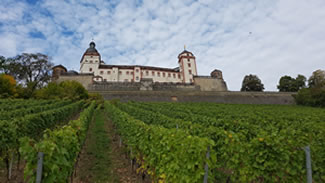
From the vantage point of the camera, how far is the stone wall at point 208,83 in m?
48.3

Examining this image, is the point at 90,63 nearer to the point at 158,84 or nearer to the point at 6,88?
the point at 158,84

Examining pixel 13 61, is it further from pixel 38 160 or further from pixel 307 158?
pixel 307 158

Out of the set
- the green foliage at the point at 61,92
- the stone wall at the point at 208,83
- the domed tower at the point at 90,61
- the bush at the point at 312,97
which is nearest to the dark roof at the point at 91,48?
the domed tower at the point at 90,61

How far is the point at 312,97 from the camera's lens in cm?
2867

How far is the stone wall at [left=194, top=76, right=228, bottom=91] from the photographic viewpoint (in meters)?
48.3

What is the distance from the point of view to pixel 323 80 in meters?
29.0

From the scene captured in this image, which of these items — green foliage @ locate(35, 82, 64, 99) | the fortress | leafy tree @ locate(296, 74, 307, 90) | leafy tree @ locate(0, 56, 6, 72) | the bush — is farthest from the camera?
leafy tree @ locate(296, 74, 307, 90)

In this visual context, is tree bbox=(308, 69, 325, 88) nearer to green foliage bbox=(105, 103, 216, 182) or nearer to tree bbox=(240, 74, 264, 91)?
tree bbox=(240, 74, 264, 91)

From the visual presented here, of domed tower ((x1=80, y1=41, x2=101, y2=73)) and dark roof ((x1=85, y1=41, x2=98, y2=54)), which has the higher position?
dark roof ((x1=85, y1=41, x2=98, y2=54))

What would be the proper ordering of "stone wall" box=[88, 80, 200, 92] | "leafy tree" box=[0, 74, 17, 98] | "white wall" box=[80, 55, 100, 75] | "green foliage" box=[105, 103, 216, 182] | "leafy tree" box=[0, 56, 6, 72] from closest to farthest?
"green foliage" box=[105, 103, 216, 182] → "leafy tree" box=[0, 74, 17, 98] → "leafy tree" box=[0, 56, 6, 72] → "stone wall" box=[88, 80, 200, 92] → "white wall" box=[80, 55, 100, 75]

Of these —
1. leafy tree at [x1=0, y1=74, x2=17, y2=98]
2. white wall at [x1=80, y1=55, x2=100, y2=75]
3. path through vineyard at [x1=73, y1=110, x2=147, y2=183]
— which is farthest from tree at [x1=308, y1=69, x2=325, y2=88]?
white wall at [x1=80, y1=55, x2=100, y2=75]

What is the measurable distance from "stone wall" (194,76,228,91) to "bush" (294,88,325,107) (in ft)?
68.0

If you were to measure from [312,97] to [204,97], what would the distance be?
18.9m

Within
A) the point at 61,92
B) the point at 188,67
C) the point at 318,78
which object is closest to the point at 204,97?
the point at 318,78
